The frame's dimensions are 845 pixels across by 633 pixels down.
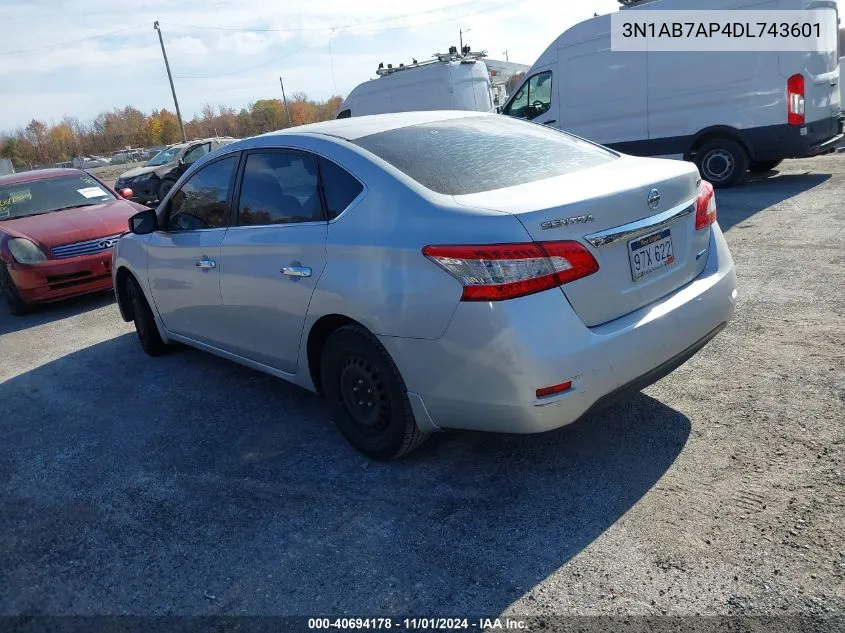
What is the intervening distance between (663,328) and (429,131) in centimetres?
160

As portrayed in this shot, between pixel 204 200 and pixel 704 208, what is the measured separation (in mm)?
3005

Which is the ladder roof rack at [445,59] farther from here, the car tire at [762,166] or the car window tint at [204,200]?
the car window tint at [204,200]

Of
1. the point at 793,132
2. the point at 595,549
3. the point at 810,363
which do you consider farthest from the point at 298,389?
the point at 793,132

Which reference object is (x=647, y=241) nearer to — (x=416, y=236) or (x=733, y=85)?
(x=416, y=236)

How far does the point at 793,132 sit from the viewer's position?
31.9 ft

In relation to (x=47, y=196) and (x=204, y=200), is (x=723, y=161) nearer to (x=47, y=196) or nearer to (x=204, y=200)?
(x=204, y=200)

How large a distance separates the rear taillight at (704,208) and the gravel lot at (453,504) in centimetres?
97

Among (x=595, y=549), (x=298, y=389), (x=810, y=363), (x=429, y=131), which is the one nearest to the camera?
(x=595, y=549)

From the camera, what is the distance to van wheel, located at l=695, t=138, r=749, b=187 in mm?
10320

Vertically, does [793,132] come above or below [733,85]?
below

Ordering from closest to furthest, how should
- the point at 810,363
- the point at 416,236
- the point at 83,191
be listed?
the point at 416,236, the point at 810,363, the point at 83,191

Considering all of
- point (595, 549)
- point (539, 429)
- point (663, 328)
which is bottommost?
point (595, 549)

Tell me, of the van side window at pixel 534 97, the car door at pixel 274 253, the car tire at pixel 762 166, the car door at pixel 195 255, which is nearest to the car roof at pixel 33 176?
the car door at pixel 195 255

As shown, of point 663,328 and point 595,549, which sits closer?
point 595,549
